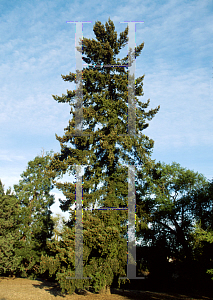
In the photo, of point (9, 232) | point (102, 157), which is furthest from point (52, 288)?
point (102, 157)

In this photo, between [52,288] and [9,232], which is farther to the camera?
[9,232]

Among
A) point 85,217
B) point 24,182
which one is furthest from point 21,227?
point 85,217

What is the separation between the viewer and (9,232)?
25094mm

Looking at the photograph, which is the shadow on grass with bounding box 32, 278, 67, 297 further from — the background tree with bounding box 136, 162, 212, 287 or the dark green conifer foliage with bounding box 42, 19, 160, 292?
the background tree with bounding box 136, 162, 212, 287

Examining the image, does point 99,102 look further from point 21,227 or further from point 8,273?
point 8,273

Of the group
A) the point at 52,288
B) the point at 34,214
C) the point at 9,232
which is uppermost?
the point at 34,214

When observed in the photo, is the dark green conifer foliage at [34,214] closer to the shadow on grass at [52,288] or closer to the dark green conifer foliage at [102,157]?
the shadow on grass at [52,288]

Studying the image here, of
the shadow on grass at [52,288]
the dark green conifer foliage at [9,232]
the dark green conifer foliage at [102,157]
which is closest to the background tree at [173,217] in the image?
the dark green conifer foliage at [102,157]

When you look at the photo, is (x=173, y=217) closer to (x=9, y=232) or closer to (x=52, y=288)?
(x=52, y=288)

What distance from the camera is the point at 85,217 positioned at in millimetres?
13547

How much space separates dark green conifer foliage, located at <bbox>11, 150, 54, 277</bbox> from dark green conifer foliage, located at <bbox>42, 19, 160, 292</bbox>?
8.70m

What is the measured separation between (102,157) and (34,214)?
1322 cm

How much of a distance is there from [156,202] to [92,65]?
1371cm

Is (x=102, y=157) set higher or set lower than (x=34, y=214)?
higher
